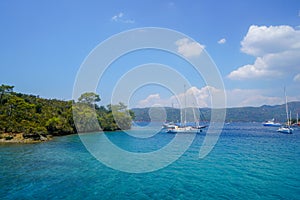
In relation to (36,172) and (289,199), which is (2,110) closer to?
(36,172)

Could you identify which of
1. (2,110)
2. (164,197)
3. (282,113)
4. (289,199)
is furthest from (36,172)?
(282,113)

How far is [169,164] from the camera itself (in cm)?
1670

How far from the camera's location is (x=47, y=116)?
40719 mm

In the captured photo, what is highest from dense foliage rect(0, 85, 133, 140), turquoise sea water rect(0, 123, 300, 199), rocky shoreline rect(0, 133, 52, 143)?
dense foliage rect(0, 85, 133, 140)

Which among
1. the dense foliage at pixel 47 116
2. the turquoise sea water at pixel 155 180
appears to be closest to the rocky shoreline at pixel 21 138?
the dense foliage at pixel 47 116

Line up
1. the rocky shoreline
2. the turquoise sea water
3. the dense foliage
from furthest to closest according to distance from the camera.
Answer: the dense foliage → the rocky shoreline → the turquoise sea water

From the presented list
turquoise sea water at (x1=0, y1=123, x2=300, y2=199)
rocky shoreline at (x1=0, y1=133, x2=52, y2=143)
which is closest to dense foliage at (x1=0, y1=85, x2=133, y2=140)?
rocky shoreline at (x1=0, y1=133, x2=52, y2=143)

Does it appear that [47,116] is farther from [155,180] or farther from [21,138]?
[155,180]

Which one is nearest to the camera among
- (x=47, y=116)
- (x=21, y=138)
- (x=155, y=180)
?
(x=155, y=180)

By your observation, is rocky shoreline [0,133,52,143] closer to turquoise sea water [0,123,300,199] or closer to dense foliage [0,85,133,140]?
dense foliage [0,85,133,140]

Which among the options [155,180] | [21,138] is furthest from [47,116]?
[155,180]

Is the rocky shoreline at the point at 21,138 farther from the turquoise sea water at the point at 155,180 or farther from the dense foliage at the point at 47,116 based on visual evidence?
the turquoise sea water at the point at 155,180

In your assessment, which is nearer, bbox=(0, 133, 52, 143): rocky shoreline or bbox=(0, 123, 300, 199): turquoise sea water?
bbox=(0, 123, 300, 199): turquoise sea water

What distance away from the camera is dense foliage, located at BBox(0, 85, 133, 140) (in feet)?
101
